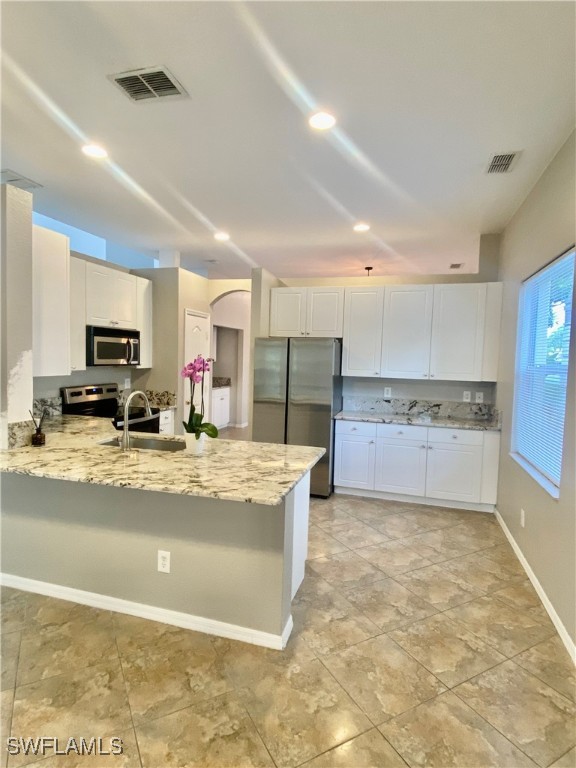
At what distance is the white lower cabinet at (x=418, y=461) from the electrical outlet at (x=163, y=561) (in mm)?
2529

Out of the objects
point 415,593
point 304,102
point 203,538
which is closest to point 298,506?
point 203,538

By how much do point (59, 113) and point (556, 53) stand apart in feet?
8.27

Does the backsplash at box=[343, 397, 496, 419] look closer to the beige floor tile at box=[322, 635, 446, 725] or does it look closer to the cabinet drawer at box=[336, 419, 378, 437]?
the cabinet drawer at box=[336, 419, 378, 437]

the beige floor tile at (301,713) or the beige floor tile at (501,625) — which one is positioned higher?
the beige floor tile at (501,625)

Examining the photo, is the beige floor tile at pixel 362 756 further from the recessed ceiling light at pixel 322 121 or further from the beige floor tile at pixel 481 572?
the recessed ceiling light at pixel 322 121

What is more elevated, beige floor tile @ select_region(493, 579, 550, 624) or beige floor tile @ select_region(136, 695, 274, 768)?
beige floor tile @ select_region(493, 579, 550, 624)

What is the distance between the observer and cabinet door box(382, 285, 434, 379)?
4.30 meters

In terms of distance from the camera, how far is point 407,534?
11.2ft

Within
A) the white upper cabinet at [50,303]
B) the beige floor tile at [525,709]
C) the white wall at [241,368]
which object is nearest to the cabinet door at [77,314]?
the white upper cabinet at [50,303]

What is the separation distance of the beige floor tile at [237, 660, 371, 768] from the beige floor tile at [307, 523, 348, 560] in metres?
1.15

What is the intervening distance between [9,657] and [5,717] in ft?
1.25

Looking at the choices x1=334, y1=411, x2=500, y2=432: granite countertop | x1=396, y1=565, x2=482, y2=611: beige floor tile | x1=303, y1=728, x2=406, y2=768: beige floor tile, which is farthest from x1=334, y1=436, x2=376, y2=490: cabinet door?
x1=303, y1=728, x2=406, y2=768: beige floor tile

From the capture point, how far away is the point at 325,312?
4.61m

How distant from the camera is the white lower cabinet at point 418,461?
12.9 ft
